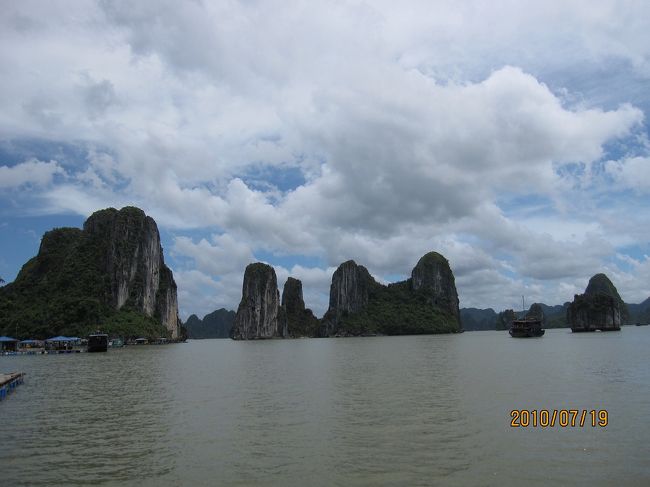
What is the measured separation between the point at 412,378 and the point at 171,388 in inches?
634

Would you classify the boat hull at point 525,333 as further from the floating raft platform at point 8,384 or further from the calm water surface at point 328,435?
the floating raft platform at point 8,384

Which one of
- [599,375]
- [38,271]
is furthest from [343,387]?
[38,271]

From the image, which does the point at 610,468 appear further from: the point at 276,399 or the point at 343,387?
the point at 343,387

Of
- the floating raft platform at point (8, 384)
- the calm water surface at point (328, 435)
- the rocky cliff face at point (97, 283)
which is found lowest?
the calm water surface at point (328, 435)

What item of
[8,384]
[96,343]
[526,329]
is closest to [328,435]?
[8,384]

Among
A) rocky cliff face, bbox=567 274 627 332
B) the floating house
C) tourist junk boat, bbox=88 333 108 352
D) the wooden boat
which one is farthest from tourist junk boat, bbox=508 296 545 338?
the floating house

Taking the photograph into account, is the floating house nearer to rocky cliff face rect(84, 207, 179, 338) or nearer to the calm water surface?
rocky cliff face rect(84, 207, 179, 338)
